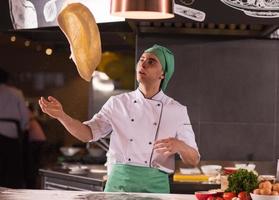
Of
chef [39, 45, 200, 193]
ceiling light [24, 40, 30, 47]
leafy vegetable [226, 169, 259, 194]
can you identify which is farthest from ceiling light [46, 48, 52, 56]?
leafy vegetable [226, 169, 259, 194]

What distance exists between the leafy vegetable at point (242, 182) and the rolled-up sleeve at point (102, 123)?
0.94 metres

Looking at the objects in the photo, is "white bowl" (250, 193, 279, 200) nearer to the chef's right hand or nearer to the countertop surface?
the countertop surface

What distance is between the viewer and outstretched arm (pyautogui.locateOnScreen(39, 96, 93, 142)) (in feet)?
9.81

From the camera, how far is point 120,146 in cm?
337

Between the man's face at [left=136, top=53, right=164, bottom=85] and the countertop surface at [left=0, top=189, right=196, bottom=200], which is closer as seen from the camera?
the countertop surface at [left=0, top=189, right=196, bottom=200]

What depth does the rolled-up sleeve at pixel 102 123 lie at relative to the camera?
11.1ft

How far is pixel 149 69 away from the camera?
11.1ft

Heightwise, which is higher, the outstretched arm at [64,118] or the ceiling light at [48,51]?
the outstretched arm at [64,118]

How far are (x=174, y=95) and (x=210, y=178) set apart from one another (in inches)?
43.4

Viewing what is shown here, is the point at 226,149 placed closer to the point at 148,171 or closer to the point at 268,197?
the point at 148,171

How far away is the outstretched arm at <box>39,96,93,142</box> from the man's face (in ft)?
1.34

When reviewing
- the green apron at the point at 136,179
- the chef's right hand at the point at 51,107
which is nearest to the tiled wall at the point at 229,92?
the green apron at the point at 136,179

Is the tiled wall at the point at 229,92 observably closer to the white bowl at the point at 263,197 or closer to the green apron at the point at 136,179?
the green apron at the point at 136,179

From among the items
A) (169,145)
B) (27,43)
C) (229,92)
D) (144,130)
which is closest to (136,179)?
(144,130)
